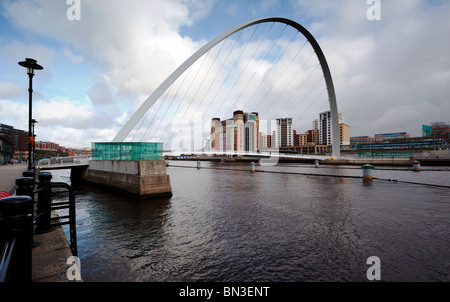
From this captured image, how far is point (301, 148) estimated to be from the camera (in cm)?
14000

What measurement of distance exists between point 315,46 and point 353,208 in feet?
131

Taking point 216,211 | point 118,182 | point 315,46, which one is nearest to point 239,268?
point 216,211

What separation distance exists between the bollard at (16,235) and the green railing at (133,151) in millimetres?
10854

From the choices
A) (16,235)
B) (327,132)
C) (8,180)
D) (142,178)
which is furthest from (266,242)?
(327,132)

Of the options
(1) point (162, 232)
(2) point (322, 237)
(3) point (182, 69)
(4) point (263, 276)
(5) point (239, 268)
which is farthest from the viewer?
(3) point (182, 69)

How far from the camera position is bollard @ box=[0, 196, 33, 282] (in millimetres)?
1529

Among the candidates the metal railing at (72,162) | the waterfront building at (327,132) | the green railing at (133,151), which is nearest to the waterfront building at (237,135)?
the waterfront building at (327,132)

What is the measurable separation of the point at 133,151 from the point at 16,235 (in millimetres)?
11758

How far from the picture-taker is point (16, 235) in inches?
63.6

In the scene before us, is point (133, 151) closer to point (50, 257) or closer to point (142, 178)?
point (142, 178)

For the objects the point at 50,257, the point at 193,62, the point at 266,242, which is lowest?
the point at 266,242

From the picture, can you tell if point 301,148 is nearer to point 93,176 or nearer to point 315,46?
point 315,46

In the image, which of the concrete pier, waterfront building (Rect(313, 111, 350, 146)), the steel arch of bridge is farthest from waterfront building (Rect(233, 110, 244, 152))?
the concrete pier

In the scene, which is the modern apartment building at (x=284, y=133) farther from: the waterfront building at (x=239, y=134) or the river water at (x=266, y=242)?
the river water at (x=266, y=242)
